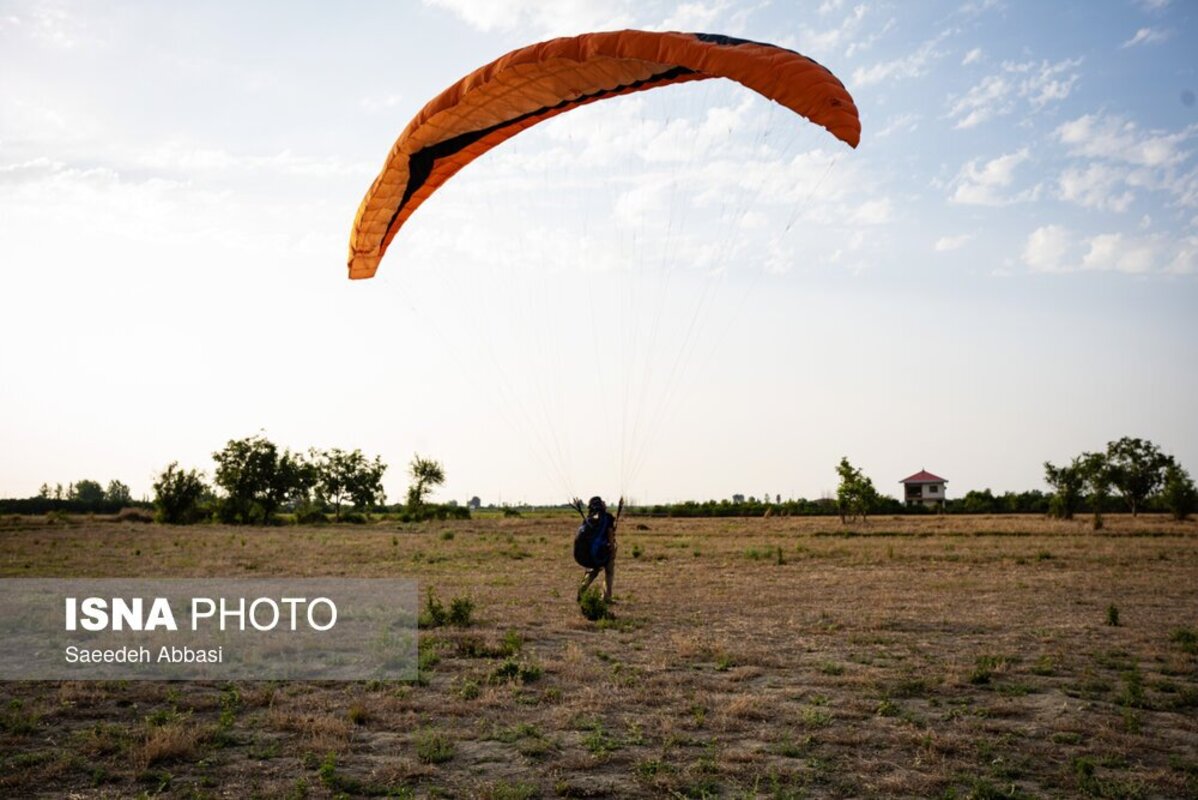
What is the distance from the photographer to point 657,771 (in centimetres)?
662

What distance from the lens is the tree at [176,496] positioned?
6306 cm

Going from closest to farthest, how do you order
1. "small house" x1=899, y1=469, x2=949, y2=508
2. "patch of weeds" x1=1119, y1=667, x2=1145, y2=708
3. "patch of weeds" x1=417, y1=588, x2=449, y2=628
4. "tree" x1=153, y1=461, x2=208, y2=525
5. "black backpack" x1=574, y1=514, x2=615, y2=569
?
1. "patch of weeds" x1=1119, y1=667, x2=1145, y2=708
2. "patch of weeds" x1=417, y1=588, x2=449, y2=628
3. "black backpack" x1=574, y1=514, x2=615, y2=569
4. "tree" x1=153, y1=461, x2=208, y2=525
5. "small house" x1=899, y1=469, x2=949, y2=508

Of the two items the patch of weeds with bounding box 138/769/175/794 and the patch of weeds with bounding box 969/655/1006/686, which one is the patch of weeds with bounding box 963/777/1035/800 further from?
the patch of weeds with bounding box 138/769/175/794

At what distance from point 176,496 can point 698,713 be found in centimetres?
6496

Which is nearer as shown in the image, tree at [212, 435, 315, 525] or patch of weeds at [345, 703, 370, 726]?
patch of weeds at [345, 703, 370, 726]

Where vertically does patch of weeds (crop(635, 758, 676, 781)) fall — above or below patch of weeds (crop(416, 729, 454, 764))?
below

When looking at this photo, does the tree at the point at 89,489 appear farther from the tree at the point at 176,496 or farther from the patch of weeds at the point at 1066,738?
the patch of weeds at the point at 1066,738

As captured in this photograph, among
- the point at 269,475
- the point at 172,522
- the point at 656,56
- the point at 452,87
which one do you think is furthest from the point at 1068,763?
the point at 269,475

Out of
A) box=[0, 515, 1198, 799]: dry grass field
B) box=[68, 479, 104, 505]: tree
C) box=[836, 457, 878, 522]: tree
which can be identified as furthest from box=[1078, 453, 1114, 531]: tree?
box=[68, 479, 104, 505]: tree

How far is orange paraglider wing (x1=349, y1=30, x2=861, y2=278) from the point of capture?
9.13m

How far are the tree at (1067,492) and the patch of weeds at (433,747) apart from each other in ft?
196

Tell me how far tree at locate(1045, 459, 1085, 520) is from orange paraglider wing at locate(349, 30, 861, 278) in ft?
187

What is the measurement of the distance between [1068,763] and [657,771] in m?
3.47

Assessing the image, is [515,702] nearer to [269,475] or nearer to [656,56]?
[656,56]
